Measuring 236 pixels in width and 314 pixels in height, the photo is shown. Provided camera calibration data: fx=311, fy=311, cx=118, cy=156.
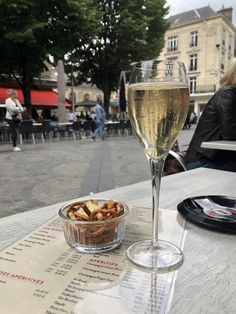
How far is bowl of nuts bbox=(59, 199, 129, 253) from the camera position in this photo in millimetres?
746

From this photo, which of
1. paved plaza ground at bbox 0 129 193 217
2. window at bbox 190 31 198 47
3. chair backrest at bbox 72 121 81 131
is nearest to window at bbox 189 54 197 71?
window at bbox 190 31 198 47

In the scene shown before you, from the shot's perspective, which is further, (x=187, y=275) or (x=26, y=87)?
(x=26, y=87)

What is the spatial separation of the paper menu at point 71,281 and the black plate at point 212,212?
11 cm

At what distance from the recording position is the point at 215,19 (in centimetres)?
4394

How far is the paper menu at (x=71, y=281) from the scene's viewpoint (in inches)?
21.3

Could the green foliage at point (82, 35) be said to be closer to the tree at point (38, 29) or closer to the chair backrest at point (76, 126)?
the tree at point (38, 29)

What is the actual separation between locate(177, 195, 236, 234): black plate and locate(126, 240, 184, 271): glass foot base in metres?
0.16

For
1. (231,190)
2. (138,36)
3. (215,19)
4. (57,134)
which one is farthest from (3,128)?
(215,19)

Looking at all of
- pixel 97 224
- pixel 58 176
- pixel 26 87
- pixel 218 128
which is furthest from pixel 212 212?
pixel 26 87

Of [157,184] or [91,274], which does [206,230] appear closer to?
[157,184]

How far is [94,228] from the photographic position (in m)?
0.75

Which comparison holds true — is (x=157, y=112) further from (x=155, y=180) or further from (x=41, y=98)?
(x=41, y=98)

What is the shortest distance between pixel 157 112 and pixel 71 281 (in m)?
0.42

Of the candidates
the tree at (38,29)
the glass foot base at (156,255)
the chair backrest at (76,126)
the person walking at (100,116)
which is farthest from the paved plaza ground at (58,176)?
the tree at (38,29)
